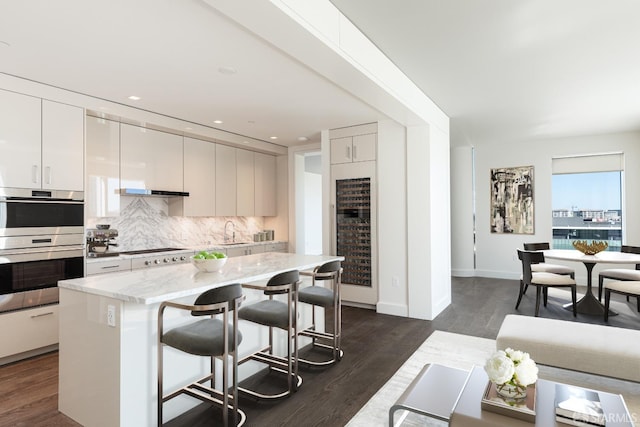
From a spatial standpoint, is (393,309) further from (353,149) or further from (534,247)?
(534,247)

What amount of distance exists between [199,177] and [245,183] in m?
0.93

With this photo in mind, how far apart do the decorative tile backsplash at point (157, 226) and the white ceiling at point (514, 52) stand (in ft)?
12.6

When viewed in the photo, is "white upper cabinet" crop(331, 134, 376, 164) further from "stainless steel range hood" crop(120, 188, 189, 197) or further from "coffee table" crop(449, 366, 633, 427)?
"coffee table" crop(449, 366, 633, 427)

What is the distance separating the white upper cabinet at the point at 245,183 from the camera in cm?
614

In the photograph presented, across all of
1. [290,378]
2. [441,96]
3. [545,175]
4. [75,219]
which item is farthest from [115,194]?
[545,175]

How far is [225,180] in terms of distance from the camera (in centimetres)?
591

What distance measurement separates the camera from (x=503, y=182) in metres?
7.55

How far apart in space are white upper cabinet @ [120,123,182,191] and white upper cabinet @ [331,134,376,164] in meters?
2.22

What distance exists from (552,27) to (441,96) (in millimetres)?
1658

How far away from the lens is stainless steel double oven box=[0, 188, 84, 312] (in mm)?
3430

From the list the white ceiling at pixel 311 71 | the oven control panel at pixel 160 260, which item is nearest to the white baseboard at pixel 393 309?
the white ceiling at pixel 311 71

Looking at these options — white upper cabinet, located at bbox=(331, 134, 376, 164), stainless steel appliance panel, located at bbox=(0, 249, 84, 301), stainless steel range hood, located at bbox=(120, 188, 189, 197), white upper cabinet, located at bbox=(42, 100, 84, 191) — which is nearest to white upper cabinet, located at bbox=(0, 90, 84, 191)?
white upper cabinet, located at bbox=(42, 100, 84, 191)

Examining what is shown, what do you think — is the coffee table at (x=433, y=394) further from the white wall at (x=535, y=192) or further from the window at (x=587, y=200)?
the window at (x=587, y=200)

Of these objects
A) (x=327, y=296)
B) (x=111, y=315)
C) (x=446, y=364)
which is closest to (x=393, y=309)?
(x=446, y=364)
